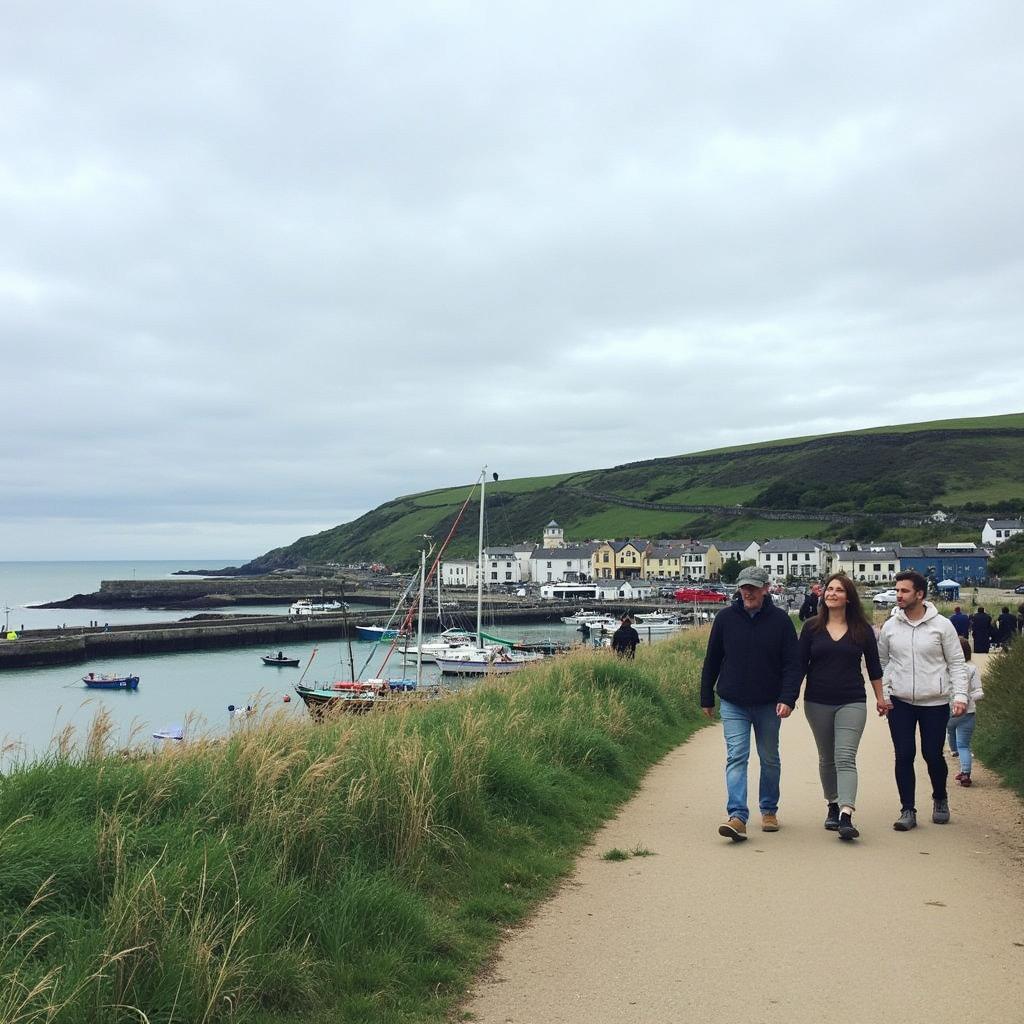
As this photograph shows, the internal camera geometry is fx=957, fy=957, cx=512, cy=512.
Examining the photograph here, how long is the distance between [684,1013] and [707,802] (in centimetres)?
489

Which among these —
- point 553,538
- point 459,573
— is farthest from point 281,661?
point 553,538

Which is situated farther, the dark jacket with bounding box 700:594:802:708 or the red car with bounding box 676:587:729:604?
the red car with bounding box 676:587:729:604

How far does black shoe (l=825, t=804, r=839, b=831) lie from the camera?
25.2 feet

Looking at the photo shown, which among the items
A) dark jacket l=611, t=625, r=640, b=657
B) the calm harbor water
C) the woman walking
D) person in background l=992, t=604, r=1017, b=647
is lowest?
the calm harbor water

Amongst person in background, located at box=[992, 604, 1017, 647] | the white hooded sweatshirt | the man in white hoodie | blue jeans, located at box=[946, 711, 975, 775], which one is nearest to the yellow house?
person in background, located at box=[992, 604, 1017, 647]

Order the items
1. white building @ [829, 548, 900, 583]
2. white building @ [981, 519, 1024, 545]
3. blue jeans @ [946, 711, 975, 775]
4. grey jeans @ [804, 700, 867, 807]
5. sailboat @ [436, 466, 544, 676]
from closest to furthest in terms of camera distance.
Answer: grey jeans @ [804, 700, 867, 807], blue jeans @ [946, 711, 975, 775], sailboat @ [436, 466, 544, 676], white building @ [829, 548, 900, 583], white building @ [981, 519, 1024, 545]

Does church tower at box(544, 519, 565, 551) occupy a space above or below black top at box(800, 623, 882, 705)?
above

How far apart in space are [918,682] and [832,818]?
4.28 ft

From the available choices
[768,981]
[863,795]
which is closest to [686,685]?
[863,795]

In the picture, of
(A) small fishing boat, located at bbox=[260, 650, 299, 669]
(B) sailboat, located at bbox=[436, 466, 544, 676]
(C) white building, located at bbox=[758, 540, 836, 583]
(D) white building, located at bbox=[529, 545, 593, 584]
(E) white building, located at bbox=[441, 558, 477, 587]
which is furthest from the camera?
(E) white building, located at bbox=[441, 558, 477, 587]

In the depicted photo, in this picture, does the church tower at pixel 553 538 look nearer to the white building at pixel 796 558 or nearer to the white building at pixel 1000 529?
the white building at pixel 796 558

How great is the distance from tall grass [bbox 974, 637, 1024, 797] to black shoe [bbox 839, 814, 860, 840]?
290 cm

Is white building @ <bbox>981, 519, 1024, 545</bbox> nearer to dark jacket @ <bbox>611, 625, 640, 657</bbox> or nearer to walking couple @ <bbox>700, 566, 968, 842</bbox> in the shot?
dark jacket @ <bbox>611, 625, 640, 657</bbox>

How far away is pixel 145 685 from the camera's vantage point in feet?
184
